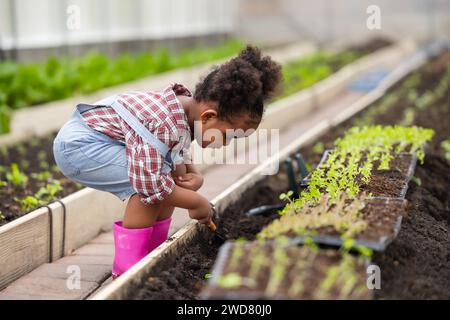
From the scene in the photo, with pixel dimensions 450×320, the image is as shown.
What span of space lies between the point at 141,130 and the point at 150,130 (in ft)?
0.14

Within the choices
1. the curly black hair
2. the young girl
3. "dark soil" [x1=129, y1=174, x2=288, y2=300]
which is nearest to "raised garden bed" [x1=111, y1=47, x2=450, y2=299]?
"dark soil" [x1=129, y1=174, x2=288, y2=300]

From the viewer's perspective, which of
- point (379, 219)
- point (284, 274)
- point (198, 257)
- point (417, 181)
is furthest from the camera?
point (417, 181)

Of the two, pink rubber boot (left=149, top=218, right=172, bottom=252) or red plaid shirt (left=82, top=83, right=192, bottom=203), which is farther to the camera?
pink rubber boot (left=149, top=218, right=172, bottom=252)

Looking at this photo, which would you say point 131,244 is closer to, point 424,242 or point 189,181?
point 189,181

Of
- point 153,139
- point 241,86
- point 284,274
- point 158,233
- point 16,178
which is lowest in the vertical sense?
point 16,178

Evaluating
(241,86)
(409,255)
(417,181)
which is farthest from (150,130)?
(417,181)

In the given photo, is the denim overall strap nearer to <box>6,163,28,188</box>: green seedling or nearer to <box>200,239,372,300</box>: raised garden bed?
<box>200,239,372,300</box>: raised garden bed

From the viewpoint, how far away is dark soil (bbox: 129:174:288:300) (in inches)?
109

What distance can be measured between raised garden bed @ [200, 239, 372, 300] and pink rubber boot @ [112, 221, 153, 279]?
2.88 ft

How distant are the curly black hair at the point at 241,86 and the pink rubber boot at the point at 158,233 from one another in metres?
0.68

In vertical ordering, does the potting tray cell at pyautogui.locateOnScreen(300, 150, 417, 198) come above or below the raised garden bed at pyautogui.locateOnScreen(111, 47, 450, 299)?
above

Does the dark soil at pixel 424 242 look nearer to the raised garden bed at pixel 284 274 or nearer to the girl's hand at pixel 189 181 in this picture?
the raised garden bed at pixel 284 274

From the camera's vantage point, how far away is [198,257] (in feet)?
11.0
